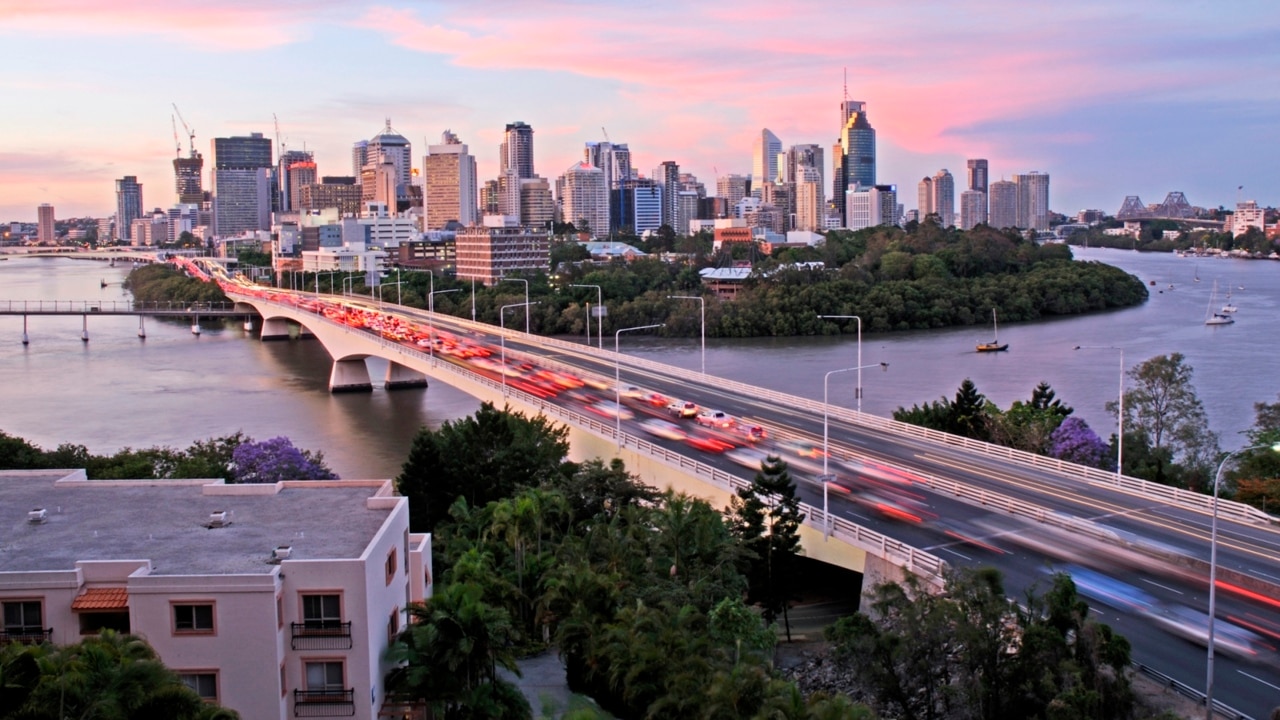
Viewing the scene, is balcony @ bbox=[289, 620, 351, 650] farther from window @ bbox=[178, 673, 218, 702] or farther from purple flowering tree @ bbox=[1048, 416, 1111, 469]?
purple flowering tree @ bbox=[1048, 416, 1111, 469]

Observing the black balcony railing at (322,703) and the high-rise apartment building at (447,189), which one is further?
the high-rise apartment building at (447,189)

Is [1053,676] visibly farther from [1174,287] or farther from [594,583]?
[1174,287]

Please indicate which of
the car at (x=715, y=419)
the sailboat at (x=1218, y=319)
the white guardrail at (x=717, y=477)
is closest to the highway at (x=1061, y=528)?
the car at (x=715, y=419)

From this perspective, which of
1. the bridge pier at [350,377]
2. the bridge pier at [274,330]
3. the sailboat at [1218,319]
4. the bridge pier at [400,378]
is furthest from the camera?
the bridge pier at [274,330]

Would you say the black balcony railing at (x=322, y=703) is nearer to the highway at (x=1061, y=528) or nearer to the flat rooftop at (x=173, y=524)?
the flat rooftop at (x=173, y=524)

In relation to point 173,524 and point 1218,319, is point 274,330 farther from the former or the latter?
point 173,524

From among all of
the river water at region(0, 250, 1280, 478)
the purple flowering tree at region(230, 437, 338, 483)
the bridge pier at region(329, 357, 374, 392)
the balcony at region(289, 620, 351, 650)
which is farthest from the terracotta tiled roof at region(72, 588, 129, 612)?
the bridge pier at region(329, 357, 374, 392)
